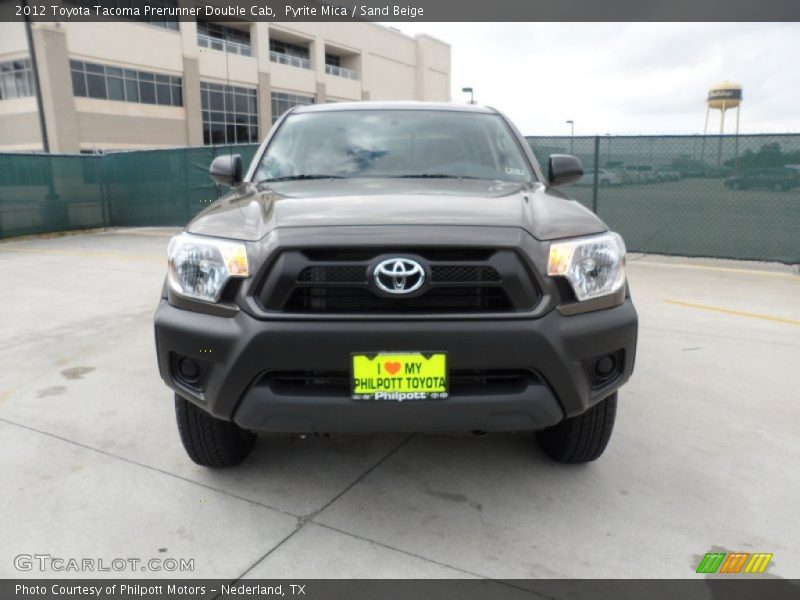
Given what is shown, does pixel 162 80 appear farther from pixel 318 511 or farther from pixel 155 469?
pixel 318 511

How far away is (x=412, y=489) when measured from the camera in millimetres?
2773

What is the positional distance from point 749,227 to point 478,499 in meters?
7.90

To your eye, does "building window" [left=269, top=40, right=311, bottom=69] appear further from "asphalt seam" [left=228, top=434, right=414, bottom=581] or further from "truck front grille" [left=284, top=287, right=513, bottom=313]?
"truck front grille" [left=284, top=287, right=513, bottom=313]

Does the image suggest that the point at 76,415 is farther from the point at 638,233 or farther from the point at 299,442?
the point at 638,233

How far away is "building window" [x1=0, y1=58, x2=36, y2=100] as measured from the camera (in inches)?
1281

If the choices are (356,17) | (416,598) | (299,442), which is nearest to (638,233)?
(299,442)

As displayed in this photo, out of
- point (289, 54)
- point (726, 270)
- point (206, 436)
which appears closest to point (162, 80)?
point (289, 54)

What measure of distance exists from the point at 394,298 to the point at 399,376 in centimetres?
28

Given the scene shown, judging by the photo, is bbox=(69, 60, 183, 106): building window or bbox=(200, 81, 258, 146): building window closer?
bbox=(69, 60, 183, 106): building window

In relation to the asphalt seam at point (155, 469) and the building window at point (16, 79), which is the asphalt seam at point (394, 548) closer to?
the asphalt seam at point (155, 469)

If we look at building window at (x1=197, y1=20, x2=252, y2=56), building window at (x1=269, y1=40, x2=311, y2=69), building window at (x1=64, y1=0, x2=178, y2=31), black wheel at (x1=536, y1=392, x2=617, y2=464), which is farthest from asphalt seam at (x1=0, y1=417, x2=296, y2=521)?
building window at (x1=269, y1=40, x2=311, y2=69)

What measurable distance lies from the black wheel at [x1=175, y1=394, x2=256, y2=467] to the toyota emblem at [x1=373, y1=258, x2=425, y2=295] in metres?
1.04

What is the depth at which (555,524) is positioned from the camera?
2.50 metres

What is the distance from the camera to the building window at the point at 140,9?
1297 inches
